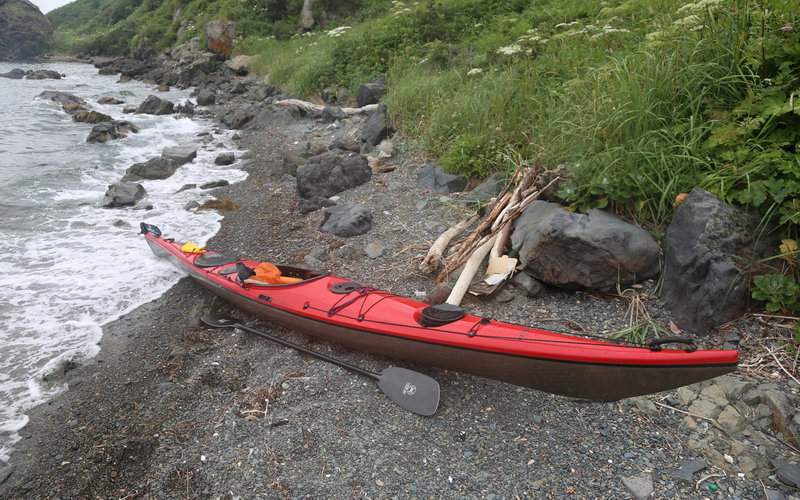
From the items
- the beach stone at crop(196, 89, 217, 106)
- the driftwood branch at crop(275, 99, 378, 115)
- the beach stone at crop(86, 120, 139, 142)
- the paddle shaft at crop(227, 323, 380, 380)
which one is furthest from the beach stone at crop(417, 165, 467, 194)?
the beach stone at crop(196, 89, 217, 106)

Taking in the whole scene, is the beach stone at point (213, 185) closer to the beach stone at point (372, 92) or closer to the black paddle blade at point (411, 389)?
the beach stone at point (372, 92)

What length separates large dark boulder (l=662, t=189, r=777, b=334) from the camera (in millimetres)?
2996

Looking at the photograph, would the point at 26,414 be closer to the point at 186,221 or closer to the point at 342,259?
the point at 342,259

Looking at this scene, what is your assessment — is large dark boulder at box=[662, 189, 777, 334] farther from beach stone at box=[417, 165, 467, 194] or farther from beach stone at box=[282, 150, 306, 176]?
beach stone at box=[282, 150, 306, 176]

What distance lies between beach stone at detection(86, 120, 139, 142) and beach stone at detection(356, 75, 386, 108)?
6.64 m

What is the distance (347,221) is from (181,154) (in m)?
5.92

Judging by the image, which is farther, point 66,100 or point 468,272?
point 66,100

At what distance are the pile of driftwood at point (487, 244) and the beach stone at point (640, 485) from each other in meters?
1.73

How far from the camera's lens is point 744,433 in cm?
245

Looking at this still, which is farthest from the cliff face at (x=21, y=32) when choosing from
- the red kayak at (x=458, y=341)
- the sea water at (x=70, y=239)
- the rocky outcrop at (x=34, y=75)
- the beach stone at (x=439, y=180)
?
the red kayak at (x=458, y=341)

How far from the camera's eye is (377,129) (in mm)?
7957

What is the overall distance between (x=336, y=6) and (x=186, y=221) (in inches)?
595

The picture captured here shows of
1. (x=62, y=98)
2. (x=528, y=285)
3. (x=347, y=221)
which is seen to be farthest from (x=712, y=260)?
(x=62, y=98)

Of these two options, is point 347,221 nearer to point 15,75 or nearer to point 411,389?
point 411,389
